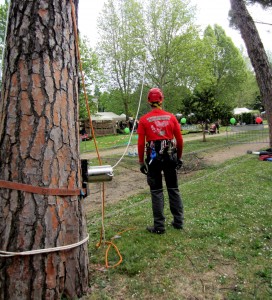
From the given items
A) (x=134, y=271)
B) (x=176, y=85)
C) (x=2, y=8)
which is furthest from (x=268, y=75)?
(x=2, y=8)

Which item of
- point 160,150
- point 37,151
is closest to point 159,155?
point 160,150

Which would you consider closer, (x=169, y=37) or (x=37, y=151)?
(x=37, y=151)

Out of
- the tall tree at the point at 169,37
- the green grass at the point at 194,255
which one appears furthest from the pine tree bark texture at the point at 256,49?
the tall tree at the point at 169,37

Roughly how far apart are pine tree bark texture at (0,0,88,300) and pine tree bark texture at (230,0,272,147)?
731 cm

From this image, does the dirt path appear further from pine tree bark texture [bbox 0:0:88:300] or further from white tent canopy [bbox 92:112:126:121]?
white tent canopy [bbox 92:112:126:121]

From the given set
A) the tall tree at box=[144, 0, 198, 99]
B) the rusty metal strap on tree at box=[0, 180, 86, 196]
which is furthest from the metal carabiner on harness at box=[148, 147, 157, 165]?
the tall tree at box=[144, 0, 198, 99]

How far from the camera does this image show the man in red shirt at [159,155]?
374 centimetres

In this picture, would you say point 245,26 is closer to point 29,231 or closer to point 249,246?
point 249,246

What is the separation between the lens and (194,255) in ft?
9.90

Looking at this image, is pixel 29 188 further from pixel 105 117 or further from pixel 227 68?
pixel 227 68

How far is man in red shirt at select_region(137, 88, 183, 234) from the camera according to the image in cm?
374

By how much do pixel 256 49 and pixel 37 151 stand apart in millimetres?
7870

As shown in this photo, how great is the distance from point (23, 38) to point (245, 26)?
7.75 m

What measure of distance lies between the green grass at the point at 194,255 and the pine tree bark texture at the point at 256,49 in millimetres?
4569
